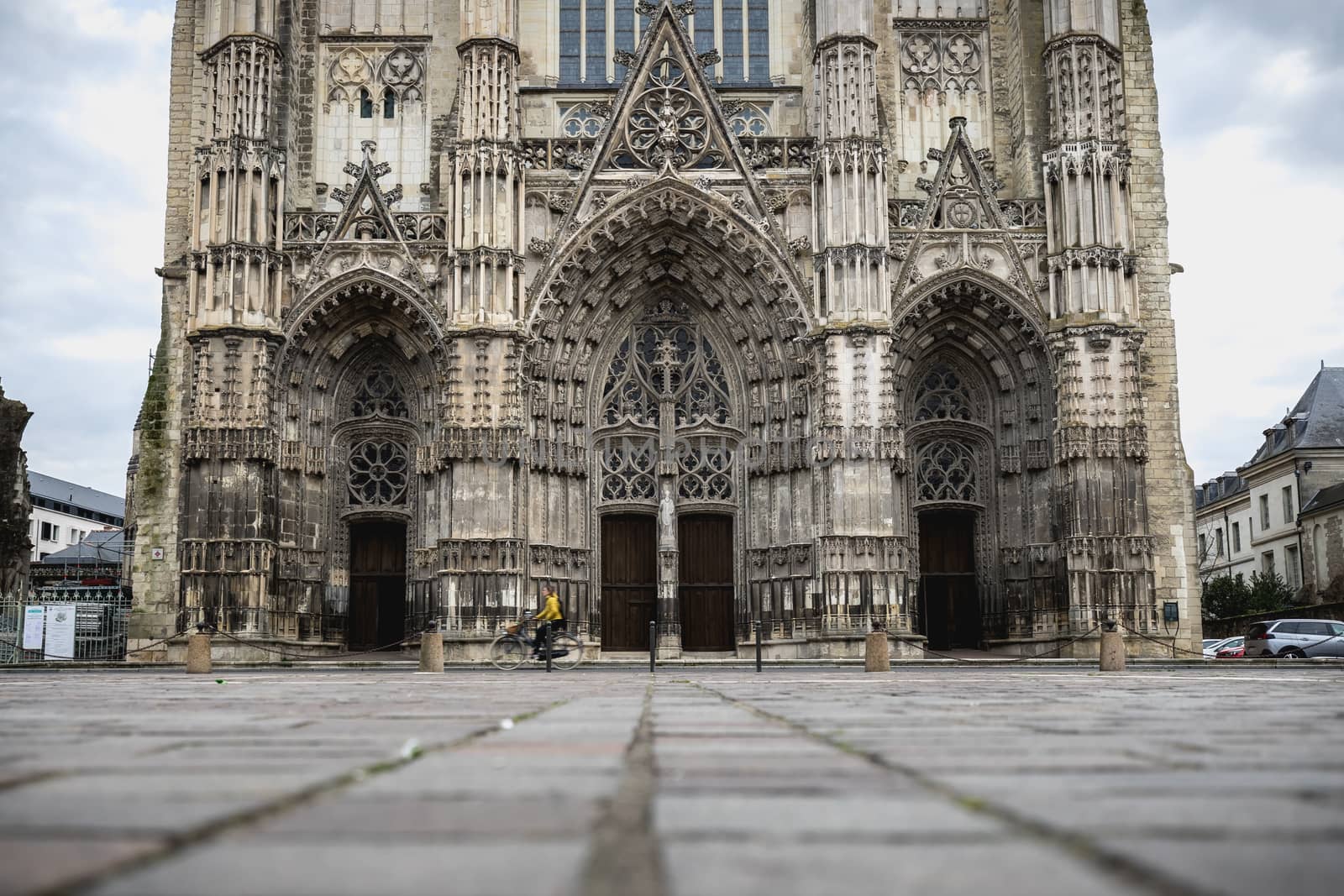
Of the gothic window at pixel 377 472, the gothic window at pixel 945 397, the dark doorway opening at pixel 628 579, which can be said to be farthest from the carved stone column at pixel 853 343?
the gothic window at pixel 377 472

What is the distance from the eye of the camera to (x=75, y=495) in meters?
84.2

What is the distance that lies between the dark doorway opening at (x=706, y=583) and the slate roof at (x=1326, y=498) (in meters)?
33.3

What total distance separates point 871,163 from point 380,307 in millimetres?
9196

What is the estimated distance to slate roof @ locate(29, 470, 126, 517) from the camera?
263ft

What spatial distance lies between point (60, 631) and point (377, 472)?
633 centimetres

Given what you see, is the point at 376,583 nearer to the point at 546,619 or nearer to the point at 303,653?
the point at 303,653

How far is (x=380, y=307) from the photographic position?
24.9 meters

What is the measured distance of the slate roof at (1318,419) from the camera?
2135 inches

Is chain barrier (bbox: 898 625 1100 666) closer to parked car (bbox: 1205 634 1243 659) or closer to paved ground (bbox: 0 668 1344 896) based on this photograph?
parked car (bbox: 1205 634 1243 659)

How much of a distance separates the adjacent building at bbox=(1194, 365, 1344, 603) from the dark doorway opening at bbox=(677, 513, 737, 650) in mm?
30639

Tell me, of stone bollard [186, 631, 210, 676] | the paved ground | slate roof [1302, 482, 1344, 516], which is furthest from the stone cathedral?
slate roof [1302, 482, 1344, 516]

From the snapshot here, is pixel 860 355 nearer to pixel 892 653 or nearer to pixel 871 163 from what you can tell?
pixel 871 163

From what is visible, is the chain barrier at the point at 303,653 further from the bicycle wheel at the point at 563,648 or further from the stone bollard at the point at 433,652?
the stone bollard at the point at 433,652

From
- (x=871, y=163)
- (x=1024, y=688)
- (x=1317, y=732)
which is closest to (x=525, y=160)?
(x=871, y=163)
